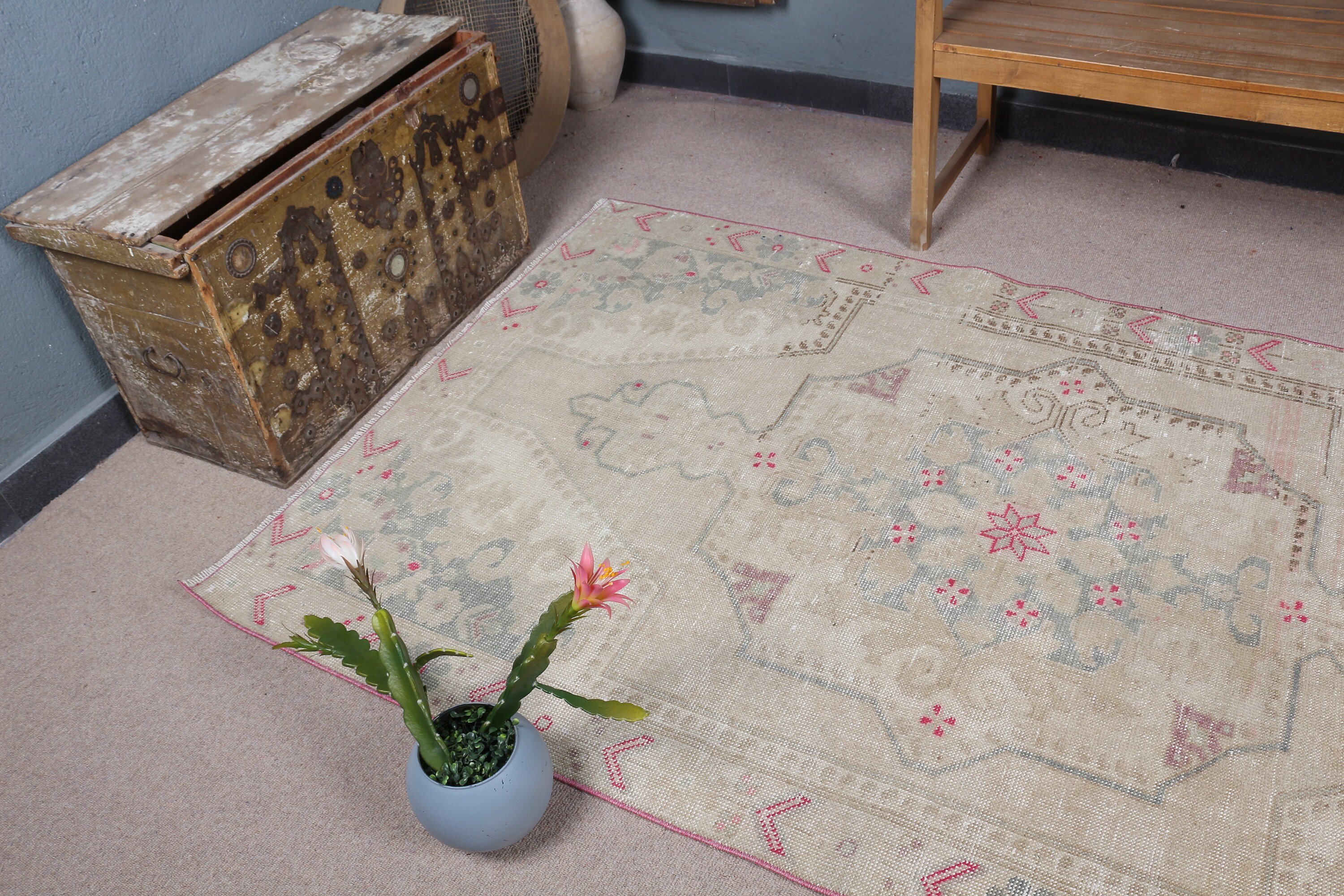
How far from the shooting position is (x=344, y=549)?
122cm

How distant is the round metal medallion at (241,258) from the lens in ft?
6.31

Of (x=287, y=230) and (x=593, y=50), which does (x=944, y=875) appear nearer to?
(x=287, y=230)

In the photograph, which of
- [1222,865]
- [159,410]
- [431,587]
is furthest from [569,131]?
[1222,865]

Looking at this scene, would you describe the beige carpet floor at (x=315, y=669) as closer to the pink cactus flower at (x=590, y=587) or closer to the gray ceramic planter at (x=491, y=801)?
the gray ceramic planter at (x=491, y=801)

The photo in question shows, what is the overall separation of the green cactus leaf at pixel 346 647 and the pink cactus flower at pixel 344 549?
0.09 m

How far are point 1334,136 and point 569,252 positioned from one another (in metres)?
2.04

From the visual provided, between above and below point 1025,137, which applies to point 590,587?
above

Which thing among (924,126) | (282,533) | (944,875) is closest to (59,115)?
(282,533)

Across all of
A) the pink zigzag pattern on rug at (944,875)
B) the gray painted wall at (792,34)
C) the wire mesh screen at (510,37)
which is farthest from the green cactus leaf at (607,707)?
the gray painted wall at (792,34)

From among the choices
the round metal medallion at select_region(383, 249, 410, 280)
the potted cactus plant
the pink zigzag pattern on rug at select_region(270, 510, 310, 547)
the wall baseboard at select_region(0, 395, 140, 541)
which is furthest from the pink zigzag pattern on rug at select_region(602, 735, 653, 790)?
the wall baseboard at select_region(0, 395, 140, 541)

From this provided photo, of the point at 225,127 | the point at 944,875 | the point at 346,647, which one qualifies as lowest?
the point at 944,875

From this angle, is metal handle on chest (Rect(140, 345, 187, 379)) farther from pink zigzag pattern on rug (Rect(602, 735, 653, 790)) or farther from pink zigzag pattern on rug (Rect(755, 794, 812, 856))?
pink zigzag pattern on rug (Rect(755, 794, 812, 856))

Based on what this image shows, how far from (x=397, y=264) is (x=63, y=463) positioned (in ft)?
2.88

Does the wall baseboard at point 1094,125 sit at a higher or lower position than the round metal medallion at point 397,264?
lower
